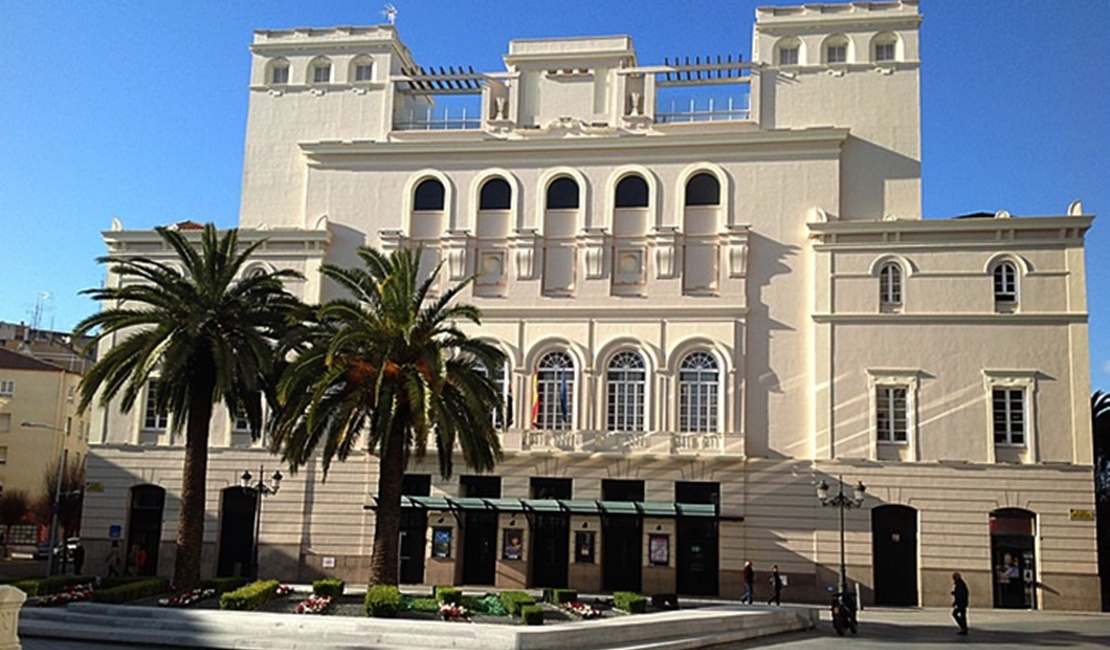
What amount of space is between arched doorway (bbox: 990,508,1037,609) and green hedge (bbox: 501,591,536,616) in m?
18.2

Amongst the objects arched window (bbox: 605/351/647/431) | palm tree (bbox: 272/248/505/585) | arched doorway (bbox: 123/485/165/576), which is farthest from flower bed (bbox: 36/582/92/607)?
arched window (bbox: 605/351/647/431)

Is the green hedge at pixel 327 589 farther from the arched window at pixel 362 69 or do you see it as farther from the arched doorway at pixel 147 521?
the arched window at pixel 362 69

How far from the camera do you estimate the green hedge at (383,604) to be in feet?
85.4

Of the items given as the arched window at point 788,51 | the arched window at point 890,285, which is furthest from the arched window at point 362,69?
the arched window at point 890,285

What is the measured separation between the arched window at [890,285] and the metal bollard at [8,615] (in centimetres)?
3243

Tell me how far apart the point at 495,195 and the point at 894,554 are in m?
20.3

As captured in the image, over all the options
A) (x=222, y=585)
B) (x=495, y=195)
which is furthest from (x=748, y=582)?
(x=495, y=195)

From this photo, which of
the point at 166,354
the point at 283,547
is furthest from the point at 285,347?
the point at 283,547

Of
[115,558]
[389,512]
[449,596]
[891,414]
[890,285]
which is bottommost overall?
[115,558]

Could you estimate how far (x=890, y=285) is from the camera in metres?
40.0

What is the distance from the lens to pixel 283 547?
137 ft

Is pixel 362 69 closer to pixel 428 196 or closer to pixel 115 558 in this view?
pixel 428 196

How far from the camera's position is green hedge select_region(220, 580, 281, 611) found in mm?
26938

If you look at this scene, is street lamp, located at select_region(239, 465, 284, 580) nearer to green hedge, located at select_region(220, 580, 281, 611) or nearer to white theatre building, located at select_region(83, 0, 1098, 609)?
white theatre building, located at select_region(83, 0, 1098, 609)
